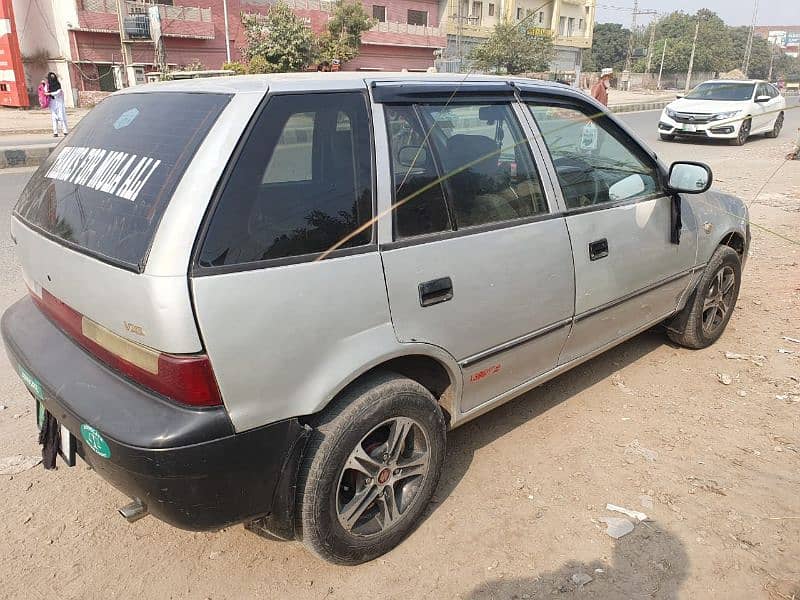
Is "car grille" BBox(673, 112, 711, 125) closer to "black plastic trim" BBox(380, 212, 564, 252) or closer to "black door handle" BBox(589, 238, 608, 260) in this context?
"black door handle" BBox(589, 238, 608, 260)

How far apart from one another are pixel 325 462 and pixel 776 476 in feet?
7.22

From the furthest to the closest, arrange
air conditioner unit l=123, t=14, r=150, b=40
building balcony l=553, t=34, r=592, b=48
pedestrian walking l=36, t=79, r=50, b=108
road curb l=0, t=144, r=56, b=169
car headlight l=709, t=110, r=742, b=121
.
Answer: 1. building balcony l=553, t=34, r=592, b=48
2. air conditioner unit l=123, t=14, r=150, b=40
3. pedestrian walking l=36, t=79, r=50, b=108
4. car headlight l=709, t=110, r=742, b=121
5. road curb l=0, t=144, r=56, b=169

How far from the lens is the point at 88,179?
7.30 ft

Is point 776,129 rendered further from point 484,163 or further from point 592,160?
point 484,163

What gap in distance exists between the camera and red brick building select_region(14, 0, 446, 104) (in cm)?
2773

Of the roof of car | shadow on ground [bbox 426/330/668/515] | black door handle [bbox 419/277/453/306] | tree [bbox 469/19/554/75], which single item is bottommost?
shadow on ground [bbox 426/330/668/515]

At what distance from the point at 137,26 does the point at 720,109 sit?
25.6 metres

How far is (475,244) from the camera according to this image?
8.04 ft

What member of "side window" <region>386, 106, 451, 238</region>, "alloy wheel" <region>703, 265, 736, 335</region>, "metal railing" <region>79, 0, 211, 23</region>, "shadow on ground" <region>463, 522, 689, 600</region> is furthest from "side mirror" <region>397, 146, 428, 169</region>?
"metal railing" <region>79, 0, 211, 23</region>

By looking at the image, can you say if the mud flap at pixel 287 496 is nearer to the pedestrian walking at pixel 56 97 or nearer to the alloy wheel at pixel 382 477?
the alloy wheel at pixel 382 477

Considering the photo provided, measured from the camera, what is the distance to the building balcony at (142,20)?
27688mm

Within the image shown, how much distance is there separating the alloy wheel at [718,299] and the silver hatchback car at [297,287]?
1.53m

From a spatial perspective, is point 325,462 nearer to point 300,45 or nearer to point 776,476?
point 776,476

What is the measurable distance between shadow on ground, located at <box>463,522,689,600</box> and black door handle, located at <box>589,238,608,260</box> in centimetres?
128
